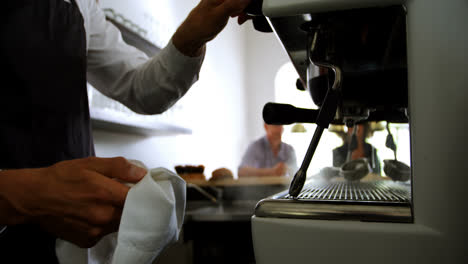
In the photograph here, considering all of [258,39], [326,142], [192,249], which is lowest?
[192,249]

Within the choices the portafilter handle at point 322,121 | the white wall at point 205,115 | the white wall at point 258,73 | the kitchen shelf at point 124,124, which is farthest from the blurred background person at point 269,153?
the portafilter handle at point 322,121

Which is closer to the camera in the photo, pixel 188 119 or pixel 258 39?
pixel 188 119

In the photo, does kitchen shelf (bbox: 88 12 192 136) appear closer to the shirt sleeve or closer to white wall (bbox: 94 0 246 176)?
white wall (bbox: 94 0 246 176)

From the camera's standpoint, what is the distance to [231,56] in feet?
11.3

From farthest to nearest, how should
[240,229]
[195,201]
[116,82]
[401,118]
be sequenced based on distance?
[195,201], [240,229], [116,82], [401,118]

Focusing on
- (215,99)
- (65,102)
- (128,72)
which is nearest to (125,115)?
(128,72)

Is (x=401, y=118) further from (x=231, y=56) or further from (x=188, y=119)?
(x=231, y=56)

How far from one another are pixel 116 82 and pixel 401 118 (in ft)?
1.83

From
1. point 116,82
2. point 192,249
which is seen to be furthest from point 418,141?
point 192,249

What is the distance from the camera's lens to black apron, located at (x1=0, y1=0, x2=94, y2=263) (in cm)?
46

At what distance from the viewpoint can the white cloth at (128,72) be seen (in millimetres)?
647

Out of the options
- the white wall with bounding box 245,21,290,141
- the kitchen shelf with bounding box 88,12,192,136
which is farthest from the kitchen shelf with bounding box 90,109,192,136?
the white wall with bounding box 245,21,290,141

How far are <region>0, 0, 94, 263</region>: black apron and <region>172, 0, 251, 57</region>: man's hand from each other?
0.18 m

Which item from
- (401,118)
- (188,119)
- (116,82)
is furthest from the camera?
(188,119)
